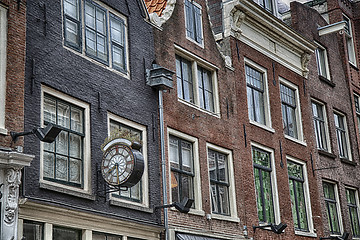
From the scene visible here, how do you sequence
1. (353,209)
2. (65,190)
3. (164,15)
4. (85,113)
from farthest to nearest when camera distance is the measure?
(353,209) < (164,15) < (85,113) < (65,190)

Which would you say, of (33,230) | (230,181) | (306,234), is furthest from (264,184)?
(33,230)

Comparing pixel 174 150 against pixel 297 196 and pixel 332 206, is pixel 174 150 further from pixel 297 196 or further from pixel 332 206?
pixel 332 206

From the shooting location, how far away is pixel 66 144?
44.7 feet

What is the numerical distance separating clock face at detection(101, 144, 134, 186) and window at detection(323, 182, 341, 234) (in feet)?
43.8

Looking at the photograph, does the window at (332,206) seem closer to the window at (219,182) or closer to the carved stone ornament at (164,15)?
the window at (219,182)

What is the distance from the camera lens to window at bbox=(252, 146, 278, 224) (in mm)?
20672

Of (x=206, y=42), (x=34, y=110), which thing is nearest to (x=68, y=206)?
(x=34, y=110)

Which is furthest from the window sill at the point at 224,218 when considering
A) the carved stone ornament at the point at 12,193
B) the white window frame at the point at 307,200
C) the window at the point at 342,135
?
the window at the point at 342,135

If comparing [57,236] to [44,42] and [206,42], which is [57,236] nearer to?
[44,42]

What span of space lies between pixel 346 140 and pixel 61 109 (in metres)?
17.9

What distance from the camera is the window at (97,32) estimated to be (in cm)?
1460

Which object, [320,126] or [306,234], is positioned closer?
[306,234]

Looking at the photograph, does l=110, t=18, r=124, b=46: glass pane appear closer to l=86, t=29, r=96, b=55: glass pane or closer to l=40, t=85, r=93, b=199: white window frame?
l=86, t=29, r=96, b=55: glass pane

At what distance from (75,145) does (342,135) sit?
17.3 meters
